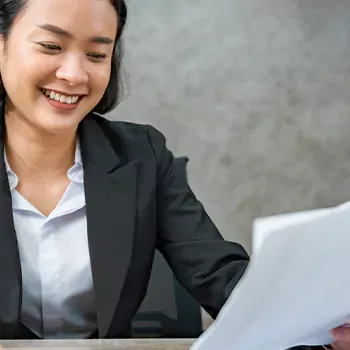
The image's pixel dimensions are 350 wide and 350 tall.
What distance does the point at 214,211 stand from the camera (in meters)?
1.31

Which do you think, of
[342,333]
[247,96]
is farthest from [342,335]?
[247,96]

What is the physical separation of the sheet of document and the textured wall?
0.78 meters

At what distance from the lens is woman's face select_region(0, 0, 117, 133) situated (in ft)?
2.35

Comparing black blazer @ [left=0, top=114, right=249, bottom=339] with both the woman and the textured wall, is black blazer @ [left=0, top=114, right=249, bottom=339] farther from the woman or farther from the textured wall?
the textured wall

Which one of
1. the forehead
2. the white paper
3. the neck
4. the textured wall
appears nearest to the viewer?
the white paper

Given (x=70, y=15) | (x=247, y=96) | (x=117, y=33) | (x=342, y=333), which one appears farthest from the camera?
(x=247, y=96)

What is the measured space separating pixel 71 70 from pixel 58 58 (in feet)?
0.08

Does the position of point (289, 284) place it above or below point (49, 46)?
below

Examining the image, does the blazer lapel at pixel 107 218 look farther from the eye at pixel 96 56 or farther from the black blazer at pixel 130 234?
the eye at pixel 96 56

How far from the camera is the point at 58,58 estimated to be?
2.38ft

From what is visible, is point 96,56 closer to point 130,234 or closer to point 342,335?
point 130,234

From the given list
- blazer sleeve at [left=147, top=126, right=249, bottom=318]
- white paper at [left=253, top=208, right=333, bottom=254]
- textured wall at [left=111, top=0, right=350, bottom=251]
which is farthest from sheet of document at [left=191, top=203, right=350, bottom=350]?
textured wall at [left=111, top=0, right=350, bottom=251]

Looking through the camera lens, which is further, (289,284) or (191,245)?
(191,245)

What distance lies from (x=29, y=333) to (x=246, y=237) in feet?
2.11
